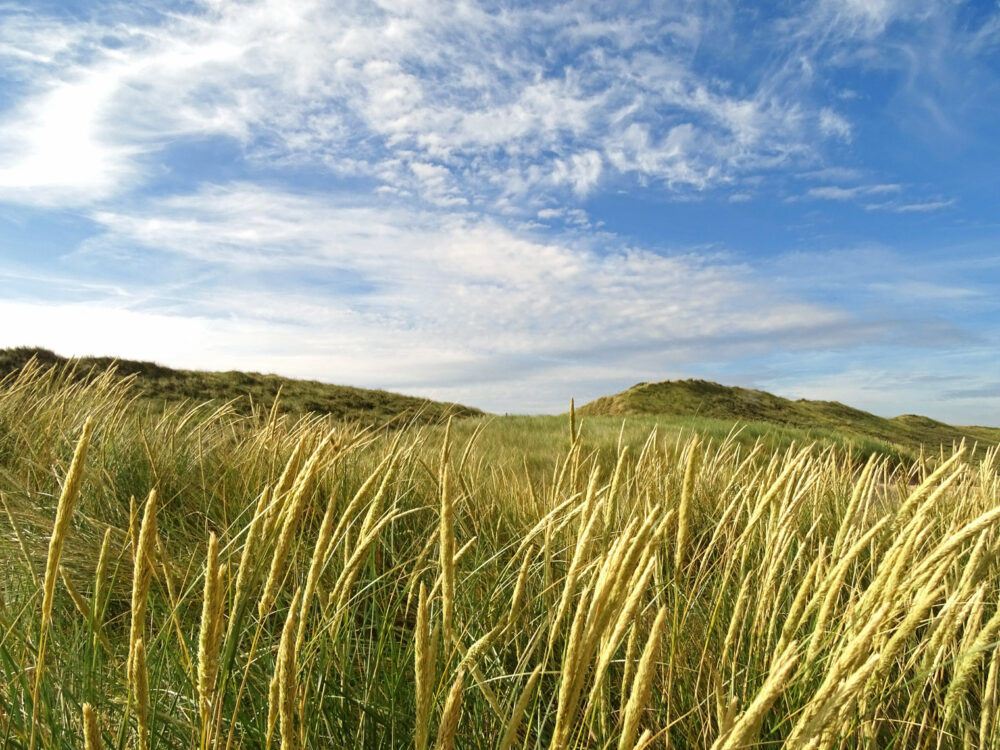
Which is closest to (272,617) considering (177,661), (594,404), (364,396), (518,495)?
(177,661)

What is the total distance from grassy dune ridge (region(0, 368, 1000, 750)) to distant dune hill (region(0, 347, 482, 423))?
960cm

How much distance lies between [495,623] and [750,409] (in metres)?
18.3

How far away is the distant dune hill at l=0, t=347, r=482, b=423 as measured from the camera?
12812 millimetres

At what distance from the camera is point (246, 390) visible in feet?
48.8

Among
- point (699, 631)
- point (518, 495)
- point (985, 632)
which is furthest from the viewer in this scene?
point (518, 495)

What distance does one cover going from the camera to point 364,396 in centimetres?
1650

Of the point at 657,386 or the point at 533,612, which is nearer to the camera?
the point at 533,612

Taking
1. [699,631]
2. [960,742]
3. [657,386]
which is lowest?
[960,742]

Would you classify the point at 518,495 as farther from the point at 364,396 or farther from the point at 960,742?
the point at 364,396

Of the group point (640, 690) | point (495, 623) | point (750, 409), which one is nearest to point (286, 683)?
point (640, 690)

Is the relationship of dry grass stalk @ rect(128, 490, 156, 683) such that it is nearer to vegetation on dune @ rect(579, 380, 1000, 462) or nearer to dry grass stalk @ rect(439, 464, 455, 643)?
dry grass stalk @ rect(439, 464, 455, 643)

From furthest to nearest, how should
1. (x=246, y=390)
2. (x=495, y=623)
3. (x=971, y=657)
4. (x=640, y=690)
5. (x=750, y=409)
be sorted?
(x=750, y=409), (x=246, y=390), (x=495, y=623), (x=971, y=657), (x=640, y=690)

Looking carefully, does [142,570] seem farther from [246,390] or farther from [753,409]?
[753,409]

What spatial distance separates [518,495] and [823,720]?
2432mm
